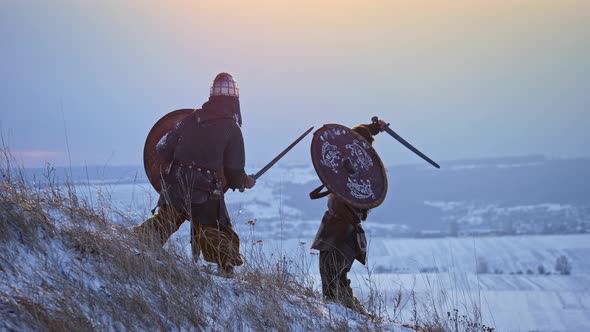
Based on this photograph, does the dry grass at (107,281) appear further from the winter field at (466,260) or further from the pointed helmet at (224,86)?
the pointed helmet at (224,86)

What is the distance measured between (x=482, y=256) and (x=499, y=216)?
1596 inches

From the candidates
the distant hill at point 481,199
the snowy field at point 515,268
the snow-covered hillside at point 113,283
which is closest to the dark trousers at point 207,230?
the snow-covered hillside at point 113,283

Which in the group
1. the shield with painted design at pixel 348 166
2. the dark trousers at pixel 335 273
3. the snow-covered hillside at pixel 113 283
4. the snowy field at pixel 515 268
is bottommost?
the snowy field at pixel 515 268

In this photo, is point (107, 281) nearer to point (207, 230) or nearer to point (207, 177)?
point (207, 230)

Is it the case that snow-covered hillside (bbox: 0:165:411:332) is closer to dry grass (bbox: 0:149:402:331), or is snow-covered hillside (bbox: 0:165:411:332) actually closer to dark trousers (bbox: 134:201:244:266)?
dry grass (bbox: 0:149:402:331)

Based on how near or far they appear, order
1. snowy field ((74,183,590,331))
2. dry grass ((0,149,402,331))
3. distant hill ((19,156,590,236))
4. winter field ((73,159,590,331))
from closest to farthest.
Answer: dry grass ((0,149,402,331)), winter field ((73,159,590,331)), snowy field ((74,183,590,331)), distant hill ((19,156,590,236))

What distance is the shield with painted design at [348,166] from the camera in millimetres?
→ 6230

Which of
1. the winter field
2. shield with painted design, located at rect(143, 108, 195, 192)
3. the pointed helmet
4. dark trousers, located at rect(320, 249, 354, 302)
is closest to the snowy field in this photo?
the winter field

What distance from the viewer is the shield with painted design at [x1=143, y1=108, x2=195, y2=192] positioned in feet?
21.2

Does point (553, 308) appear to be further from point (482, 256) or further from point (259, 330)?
point (259, 330)

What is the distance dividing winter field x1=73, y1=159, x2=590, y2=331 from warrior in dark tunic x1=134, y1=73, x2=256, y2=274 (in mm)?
126

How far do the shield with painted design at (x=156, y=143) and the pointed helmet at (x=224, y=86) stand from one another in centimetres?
44

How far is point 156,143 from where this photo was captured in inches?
257

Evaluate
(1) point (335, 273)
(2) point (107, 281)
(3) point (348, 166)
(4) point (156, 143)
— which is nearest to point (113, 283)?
(2) point (107, 281)
